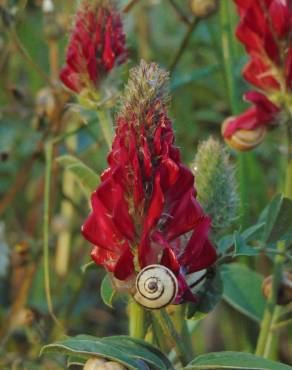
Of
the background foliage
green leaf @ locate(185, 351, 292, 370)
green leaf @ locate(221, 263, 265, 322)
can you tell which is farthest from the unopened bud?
green leaf @ locate(185, 351, 292, 370)

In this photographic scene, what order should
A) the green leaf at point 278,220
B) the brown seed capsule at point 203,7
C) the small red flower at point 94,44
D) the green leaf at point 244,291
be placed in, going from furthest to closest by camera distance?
1. the brown seed capsule at point 203,7
2. the green leaf at point 244,291
3. the small red flower at point 94,44
4. the green leaf at point 278,220

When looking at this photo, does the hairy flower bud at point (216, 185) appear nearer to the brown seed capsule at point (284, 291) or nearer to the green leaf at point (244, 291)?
the brown seed capsule at point (284, 291)

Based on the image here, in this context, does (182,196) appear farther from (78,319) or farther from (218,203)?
(78,319)

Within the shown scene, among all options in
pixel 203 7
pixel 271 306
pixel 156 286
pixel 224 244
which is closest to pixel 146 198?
pixel 156 286

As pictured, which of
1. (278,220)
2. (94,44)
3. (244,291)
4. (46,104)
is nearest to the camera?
(278,220)

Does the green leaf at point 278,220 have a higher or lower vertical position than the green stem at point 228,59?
lower

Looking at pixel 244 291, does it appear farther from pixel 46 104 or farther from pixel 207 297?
pixel 46 104

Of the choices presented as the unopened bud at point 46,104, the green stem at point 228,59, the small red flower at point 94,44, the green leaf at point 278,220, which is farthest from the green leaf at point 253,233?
the unopened bud at point 46,104
